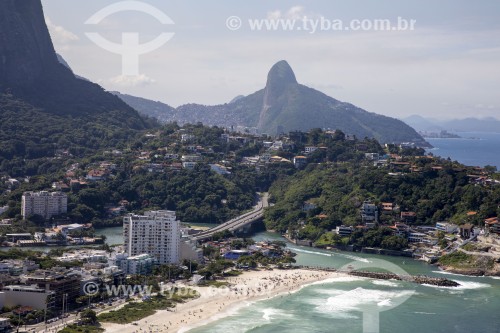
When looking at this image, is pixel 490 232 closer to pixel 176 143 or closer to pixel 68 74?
pixel 176 143

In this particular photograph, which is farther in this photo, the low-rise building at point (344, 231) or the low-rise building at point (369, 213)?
the low-rise building at point (369, 213)

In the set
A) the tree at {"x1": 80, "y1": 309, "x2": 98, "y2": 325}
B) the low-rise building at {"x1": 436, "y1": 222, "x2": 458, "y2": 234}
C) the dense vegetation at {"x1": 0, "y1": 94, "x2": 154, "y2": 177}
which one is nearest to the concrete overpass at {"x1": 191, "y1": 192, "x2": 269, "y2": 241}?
the low-rise building at {"x1": 436, "y1": 222, "x2": 458, "y2": 234}

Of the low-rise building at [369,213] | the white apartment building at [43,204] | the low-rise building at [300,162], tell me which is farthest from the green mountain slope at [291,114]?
A: the low-rise building at [369,213]

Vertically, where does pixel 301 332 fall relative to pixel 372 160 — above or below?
below

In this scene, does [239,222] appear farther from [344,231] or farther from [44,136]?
[44,136]

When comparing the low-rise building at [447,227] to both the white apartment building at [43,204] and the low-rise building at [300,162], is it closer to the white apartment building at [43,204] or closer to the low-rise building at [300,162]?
the low-rise building at [300,162]

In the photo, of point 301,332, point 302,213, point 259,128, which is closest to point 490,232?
point 302,213

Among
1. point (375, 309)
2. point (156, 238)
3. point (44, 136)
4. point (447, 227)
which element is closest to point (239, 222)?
point (447, 227)
